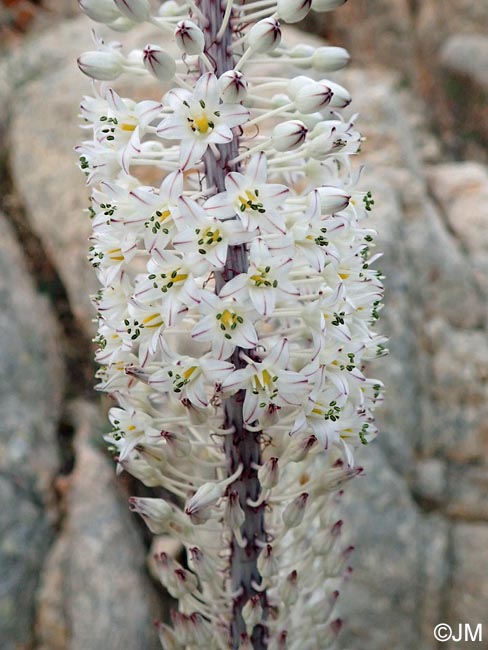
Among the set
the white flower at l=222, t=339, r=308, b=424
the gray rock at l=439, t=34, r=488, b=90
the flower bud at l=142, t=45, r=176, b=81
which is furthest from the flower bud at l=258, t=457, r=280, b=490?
the gray rock at l=439, t=34, r=488, b=90

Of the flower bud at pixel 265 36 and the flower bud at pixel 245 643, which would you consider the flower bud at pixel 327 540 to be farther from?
the flower bud at pixel 265 36

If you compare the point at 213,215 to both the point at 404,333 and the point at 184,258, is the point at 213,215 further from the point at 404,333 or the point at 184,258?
the point at 404,333

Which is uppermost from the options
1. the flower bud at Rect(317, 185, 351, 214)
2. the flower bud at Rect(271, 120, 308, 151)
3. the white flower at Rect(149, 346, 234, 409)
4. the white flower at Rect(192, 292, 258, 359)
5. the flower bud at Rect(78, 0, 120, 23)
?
the flower bud at Rect(78, 0, 120, 23)

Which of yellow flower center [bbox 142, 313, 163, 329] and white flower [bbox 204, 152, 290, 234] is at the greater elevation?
white flower [bbox 204, 152, 290, 234]

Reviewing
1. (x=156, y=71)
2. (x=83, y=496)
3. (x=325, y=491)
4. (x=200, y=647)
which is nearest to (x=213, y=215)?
(x=156, y=71)

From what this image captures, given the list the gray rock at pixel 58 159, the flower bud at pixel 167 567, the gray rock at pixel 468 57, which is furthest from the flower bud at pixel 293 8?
the gray rock at pixel 468 57

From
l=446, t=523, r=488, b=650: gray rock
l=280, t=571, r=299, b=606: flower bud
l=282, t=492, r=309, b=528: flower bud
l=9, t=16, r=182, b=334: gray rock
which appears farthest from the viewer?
l=9, t=16, r=182, b=334: gray rock

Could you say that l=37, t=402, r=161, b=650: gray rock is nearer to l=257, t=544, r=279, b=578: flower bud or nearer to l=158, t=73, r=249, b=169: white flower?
l=257, t=544, r=279, b=578: flower bud
